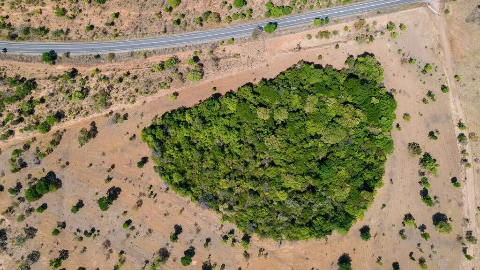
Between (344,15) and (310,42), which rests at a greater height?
(344,15)

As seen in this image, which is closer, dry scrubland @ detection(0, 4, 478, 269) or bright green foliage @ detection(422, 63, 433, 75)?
dry scrubland @ detection(0, 4, 478, 269)

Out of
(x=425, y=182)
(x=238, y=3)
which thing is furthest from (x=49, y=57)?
(x=425, y=182)

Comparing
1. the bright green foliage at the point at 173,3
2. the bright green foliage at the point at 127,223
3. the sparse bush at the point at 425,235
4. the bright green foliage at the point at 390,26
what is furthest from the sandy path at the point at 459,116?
the bright green foliage at the point at 127,223

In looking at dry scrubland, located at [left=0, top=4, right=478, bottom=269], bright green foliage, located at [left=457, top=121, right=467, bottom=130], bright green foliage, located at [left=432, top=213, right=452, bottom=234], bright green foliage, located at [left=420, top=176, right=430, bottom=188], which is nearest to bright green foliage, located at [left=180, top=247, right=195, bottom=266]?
dry scrubland, located at [left=0, top=4, right=478, bottom=269]

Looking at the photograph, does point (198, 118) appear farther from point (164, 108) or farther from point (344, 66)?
point (344, 66)

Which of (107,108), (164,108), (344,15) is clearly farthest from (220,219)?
(344,15)

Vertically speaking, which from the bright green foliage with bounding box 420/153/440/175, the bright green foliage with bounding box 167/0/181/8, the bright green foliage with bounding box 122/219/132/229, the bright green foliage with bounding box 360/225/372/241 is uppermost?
the bright green foliage with bounding box 167/0/181/8

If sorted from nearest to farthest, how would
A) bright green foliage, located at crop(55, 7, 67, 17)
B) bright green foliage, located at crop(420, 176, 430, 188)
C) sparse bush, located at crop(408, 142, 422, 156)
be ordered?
bright green foliage, located at crop(420, 176, 430, 188), sparse bush, located at crop(408, 142, 422, 156), bright green foliage, located at crop(55, 7, 67, 17)

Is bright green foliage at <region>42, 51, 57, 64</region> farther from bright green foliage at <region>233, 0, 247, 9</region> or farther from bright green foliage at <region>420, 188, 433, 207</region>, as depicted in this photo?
bright green foliage at <region>420, 188, 433, 207</region>
